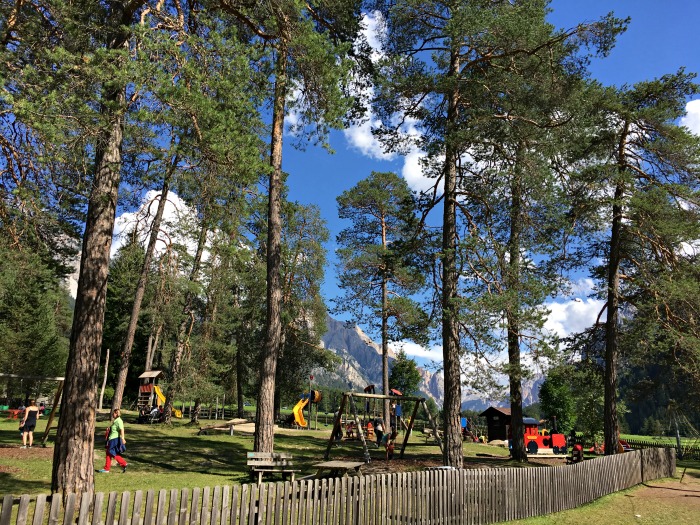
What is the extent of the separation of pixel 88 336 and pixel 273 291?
19.7ft

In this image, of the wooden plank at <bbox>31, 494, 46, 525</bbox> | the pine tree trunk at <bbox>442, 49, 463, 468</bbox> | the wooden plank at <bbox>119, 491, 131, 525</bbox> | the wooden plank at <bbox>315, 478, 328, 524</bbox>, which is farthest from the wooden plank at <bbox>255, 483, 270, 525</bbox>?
the pine tree trunk at <bbox>442, 49, 463, 468</bbox>

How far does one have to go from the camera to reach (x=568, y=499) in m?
11.4

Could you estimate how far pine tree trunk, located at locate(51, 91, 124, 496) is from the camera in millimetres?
7605

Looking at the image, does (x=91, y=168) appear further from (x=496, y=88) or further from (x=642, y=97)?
(x=642, y=97)

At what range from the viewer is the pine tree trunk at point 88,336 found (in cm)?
761

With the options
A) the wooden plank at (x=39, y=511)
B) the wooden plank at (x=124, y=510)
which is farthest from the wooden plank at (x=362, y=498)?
the wooden plank at (x=39, y=511)

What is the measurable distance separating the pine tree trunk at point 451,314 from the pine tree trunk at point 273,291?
4.44m

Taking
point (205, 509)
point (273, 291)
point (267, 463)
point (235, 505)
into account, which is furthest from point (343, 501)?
point (273, 291)

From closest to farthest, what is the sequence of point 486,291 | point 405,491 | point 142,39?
point 142,39
point 405,491
point 486,291

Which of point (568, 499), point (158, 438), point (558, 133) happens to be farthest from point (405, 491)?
point (158, 438)

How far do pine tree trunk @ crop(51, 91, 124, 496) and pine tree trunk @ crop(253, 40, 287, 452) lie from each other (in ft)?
15.4

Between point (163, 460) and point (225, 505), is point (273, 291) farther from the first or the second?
point (225, 505)

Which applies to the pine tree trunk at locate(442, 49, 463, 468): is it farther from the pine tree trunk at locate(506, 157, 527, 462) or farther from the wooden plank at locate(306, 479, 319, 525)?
the wooden plank at locate(306, 479, 319, 525)

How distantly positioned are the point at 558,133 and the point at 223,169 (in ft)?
29.2
